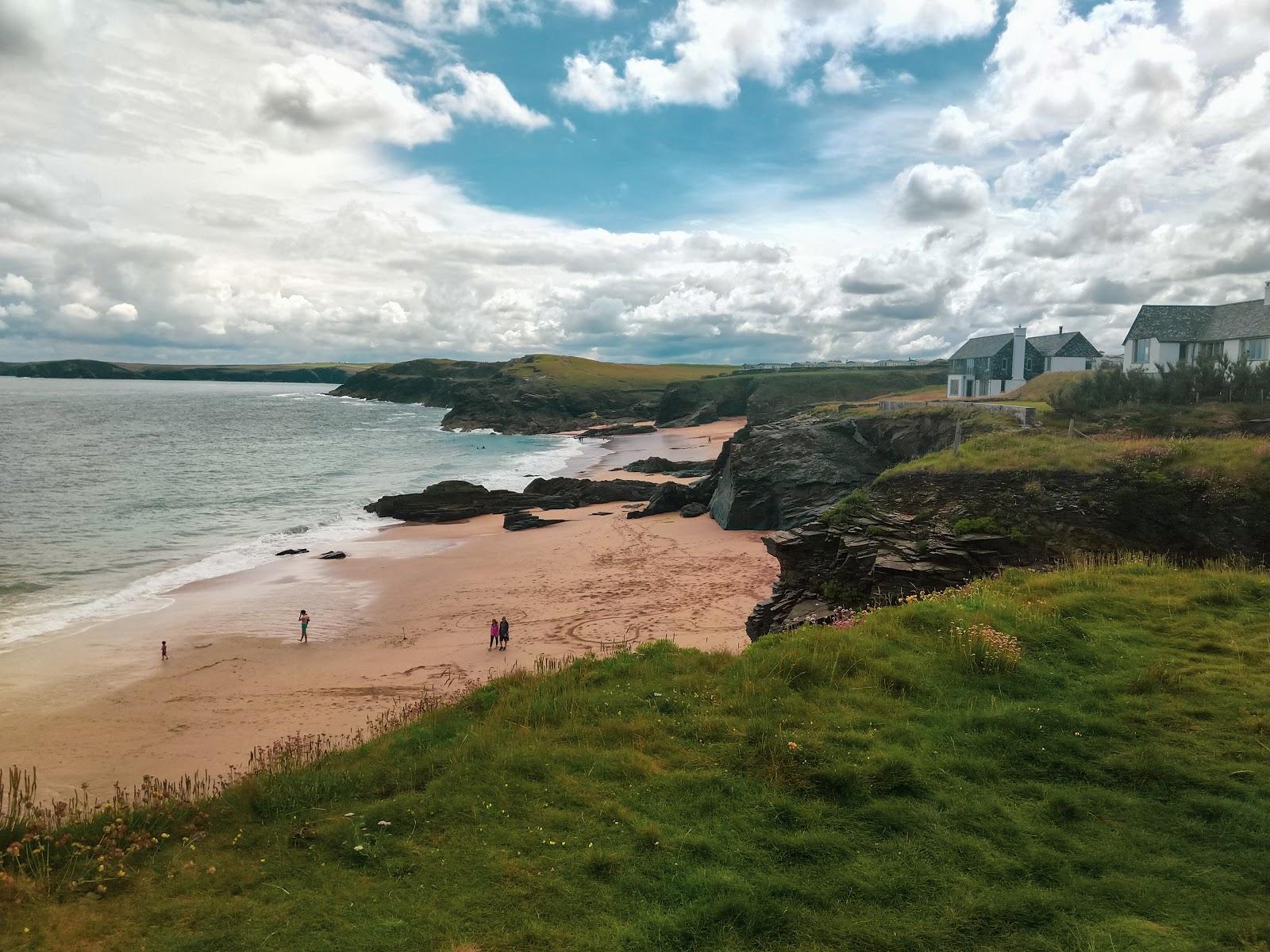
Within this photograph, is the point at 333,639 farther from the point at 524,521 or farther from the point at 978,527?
the point at 978,527

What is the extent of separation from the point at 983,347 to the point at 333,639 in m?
59.5

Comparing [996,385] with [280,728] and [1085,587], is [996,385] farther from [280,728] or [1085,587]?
[280,728]

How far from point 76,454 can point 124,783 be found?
222ft

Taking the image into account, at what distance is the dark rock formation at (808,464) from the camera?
111 feet

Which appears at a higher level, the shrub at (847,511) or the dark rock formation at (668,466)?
the shrub at (847,511)

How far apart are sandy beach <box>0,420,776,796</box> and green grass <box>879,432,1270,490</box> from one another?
7454 mm

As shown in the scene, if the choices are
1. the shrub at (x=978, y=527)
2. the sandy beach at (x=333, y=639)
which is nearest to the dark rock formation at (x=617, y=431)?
the sandy beach at (x=333, y=639)

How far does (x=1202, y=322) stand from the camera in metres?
47.4

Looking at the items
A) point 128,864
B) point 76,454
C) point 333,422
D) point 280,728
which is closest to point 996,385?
point 280,728

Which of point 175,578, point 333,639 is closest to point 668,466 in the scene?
point 175,578

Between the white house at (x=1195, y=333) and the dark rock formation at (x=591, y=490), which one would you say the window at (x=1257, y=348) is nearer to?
the white house at (x=1195, y=333)

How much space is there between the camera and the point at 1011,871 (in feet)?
18.8

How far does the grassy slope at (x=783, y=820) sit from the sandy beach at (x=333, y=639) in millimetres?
7447

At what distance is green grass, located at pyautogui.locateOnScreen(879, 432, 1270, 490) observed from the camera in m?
17.3
